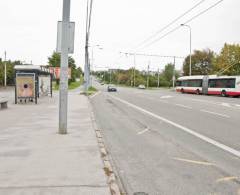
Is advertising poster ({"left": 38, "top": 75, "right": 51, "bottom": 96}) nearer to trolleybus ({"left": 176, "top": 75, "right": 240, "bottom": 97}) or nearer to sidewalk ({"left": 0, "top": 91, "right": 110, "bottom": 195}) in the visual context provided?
sidewalk ({"left": 0, "top": 91, "right": 110, "bottom": 195})

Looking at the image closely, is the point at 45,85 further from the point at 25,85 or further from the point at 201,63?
the point at 201,63

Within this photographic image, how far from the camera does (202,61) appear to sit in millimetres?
89312

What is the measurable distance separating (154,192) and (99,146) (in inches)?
126

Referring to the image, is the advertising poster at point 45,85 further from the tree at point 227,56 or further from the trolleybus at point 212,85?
the tree at point 227,56

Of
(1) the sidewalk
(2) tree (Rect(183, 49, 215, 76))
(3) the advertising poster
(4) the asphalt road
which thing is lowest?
(4) the asphalt road

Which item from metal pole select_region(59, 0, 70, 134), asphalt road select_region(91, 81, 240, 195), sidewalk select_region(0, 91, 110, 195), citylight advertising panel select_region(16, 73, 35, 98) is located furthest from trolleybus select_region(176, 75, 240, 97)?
metal pole select_region(59, 0, 70, 134)

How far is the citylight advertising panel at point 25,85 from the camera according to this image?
21.4 meters

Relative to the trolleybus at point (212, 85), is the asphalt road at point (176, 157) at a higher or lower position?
lower

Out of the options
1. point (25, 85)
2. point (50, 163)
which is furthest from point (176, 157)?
point (25, 85)

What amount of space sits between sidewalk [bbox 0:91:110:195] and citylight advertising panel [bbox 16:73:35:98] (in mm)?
11593

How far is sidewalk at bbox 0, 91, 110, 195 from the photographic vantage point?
482cm

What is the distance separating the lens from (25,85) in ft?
70.7

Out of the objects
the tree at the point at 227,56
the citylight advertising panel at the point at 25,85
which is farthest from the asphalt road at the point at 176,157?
the tree at the point at 227,56

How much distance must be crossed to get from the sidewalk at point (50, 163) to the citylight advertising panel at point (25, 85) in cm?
A: 1159
